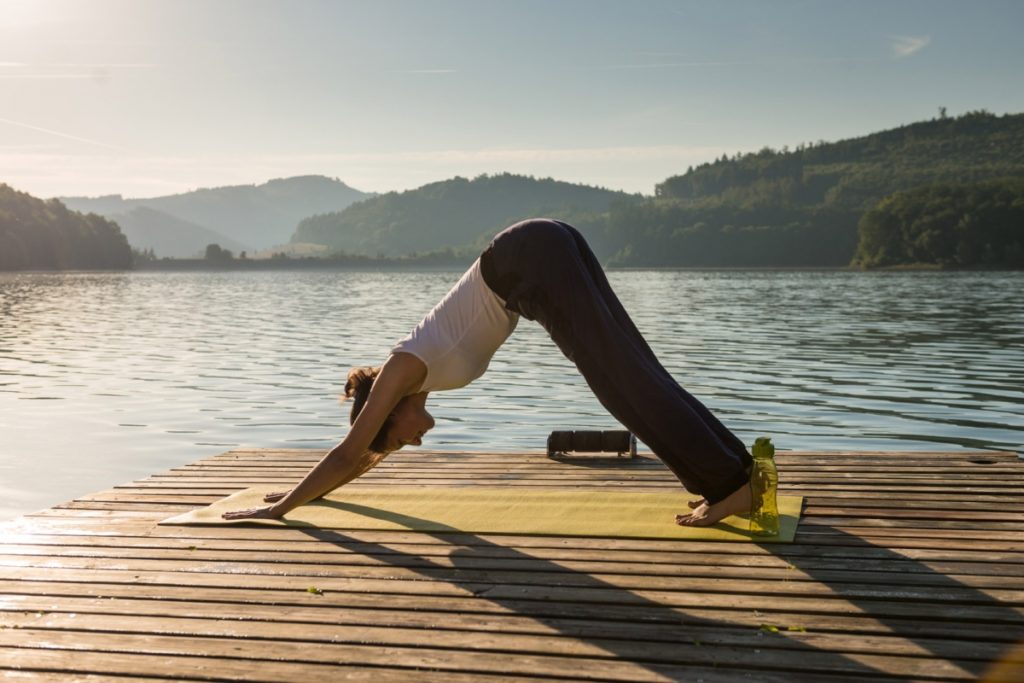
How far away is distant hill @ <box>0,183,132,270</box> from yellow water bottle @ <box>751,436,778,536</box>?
117 meters

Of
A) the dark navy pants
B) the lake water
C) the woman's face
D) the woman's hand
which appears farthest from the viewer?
the lake water

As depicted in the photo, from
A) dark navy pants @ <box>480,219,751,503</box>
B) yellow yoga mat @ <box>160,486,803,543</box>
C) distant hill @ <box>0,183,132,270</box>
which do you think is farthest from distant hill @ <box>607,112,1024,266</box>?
dark navy pants @ <box>480,219,751,503</box>

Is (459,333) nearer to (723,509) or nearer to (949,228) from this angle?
(723,509)

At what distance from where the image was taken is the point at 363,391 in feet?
14.4

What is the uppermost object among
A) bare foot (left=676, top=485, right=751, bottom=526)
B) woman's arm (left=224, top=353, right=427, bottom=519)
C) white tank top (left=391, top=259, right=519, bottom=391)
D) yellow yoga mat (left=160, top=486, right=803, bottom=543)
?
white tank top (left=391, top=259, right=519, bottom=391)

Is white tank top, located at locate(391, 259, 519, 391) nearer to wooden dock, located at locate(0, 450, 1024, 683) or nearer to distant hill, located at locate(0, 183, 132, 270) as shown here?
wooden dock, located at locate(0, 450, 1024, 683)

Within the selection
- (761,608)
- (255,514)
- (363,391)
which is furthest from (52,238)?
(761,608)

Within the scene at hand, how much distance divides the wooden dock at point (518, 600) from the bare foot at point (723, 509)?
0.59 ft

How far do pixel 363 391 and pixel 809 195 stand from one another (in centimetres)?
15827

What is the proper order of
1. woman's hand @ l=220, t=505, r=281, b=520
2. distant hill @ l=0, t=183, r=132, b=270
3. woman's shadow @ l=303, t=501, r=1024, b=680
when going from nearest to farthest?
woman's shadow @ l=303, t=501, r=1024, b=680 → woman's hand @ l=220, t=505, r=281, b=520 → distant hill @ l=0, t=183, r=132, b=270

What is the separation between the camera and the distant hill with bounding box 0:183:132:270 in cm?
11031

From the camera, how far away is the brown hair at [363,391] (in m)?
4.25

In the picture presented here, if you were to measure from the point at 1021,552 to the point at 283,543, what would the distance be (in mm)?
2793

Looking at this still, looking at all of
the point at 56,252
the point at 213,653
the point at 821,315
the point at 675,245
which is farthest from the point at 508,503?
the point at 675,245
